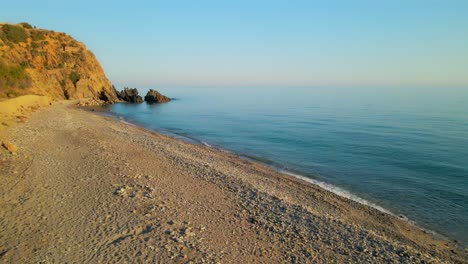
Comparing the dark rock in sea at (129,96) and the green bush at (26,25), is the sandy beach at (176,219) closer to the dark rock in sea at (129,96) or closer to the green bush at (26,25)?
the green bush at (26,25)

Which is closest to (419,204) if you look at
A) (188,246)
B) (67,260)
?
(188,246)

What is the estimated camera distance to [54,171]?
46.4 ft

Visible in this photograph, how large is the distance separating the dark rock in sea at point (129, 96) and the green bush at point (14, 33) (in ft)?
97.2

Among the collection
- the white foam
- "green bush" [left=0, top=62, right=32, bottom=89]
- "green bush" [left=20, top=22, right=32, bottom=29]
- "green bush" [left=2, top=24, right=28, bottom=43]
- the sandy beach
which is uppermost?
"green bush" [left=20, top=22, right=32, bottom=29]

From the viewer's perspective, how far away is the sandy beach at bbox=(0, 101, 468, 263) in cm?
837

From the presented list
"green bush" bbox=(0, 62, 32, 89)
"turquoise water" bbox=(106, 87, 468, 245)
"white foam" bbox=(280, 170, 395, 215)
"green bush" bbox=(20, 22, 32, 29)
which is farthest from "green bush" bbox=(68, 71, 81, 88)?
"white foam" bbox=(280, 170, 395, 215)

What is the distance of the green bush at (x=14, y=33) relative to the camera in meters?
55.9

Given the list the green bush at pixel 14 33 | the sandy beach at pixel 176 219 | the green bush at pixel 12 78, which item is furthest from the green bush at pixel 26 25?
the sandy beach at pixel 176 219

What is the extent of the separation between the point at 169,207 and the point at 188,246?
113 inches

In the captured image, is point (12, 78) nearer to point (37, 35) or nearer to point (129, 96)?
point (37, 35)

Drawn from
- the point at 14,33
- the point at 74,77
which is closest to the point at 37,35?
the point at 14,33

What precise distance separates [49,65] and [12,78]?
2181 cm

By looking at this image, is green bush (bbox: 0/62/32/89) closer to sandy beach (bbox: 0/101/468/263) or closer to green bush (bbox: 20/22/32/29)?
green bush (bbox: 20/22/32/29)

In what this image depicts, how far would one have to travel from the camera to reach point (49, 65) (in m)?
61.8
